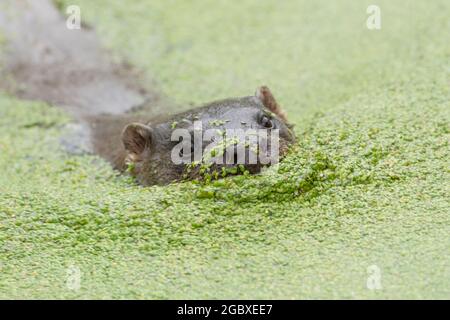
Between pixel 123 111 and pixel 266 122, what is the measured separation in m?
2.54

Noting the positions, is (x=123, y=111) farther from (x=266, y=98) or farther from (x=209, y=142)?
(x=209, y=142)

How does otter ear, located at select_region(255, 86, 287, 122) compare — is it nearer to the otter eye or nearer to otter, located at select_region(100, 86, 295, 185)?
otter, located at select_region(100, 86, 295, 185)

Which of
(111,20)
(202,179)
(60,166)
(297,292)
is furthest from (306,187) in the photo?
(111,20)

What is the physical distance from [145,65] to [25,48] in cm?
134

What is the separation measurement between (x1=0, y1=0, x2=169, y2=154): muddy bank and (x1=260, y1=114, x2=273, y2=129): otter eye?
2.04m

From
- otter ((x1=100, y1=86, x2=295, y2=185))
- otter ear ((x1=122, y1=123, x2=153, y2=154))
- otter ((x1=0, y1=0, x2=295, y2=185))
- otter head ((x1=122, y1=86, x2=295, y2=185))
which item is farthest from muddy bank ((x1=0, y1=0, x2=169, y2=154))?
otter head ((x1=122, y1=86, x2=295, y2=185))

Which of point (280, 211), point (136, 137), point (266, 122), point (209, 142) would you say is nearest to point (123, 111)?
point (136, 137)

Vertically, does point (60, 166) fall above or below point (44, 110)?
below

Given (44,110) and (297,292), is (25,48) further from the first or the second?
(297,292)

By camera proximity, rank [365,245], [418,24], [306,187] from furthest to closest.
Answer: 1. [418,24]
2. [306,187]
3. [365,245]

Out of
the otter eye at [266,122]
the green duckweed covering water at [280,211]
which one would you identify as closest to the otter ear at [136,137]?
the green duckweed covering water at [280,211]

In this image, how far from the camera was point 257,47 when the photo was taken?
8.98m

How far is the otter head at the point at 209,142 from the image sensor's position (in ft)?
16.5

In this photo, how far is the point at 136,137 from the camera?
6156 mm
